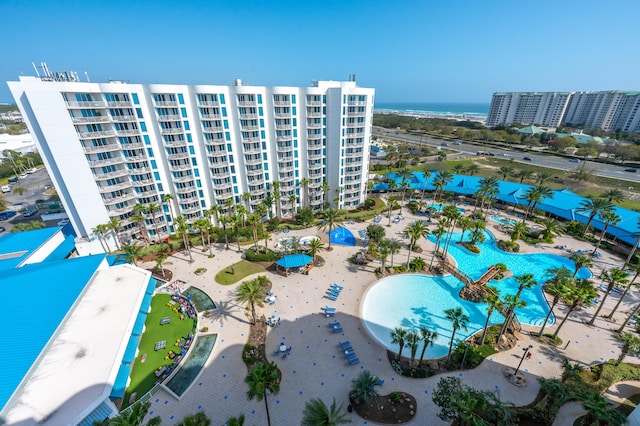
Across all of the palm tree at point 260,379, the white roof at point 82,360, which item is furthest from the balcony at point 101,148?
the palm tree at point 260,379

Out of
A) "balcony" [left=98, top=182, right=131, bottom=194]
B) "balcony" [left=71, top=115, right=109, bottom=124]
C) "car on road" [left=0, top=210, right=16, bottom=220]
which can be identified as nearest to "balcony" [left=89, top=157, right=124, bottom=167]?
"balcony" [left=98, top=182, right=131, bottom=194]

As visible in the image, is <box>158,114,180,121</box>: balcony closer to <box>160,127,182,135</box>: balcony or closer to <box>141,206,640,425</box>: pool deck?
<box>160,127,182,135</box>: balcony

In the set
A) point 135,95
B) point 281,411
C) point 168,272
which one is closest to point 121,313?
point 168,272

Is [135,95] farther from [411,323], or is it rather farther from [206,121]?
[411,323]

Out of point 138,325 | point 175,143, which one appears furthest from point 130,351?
point 175,143

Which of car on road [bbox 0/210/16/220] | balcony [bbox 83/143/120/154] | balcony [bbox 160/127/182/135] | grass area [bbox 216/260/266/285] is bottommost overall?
grass area [bbox 216/260/266/285]

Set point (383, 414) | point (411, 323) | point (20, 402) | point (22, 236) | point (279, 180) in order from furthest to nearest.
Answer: point (279, 180) → point (22, 236) → point (411, 323) → point (383, 414) → point (20, 402)

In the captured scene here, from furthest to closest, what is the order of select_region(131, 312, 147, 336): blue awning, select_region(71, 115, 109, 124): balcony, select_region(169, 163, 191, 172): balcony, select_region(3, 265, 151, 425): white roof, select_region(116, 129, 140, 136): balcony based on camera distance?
select_region(169, 163, 191, 172): balcony < select_region(116, 129, 140, 136): balcony < select_region(71, 115, 109, 124): balcony < select_region(131, 312, 147, 336): blue awning < select_region(3, 265, 151, 425): white roof
